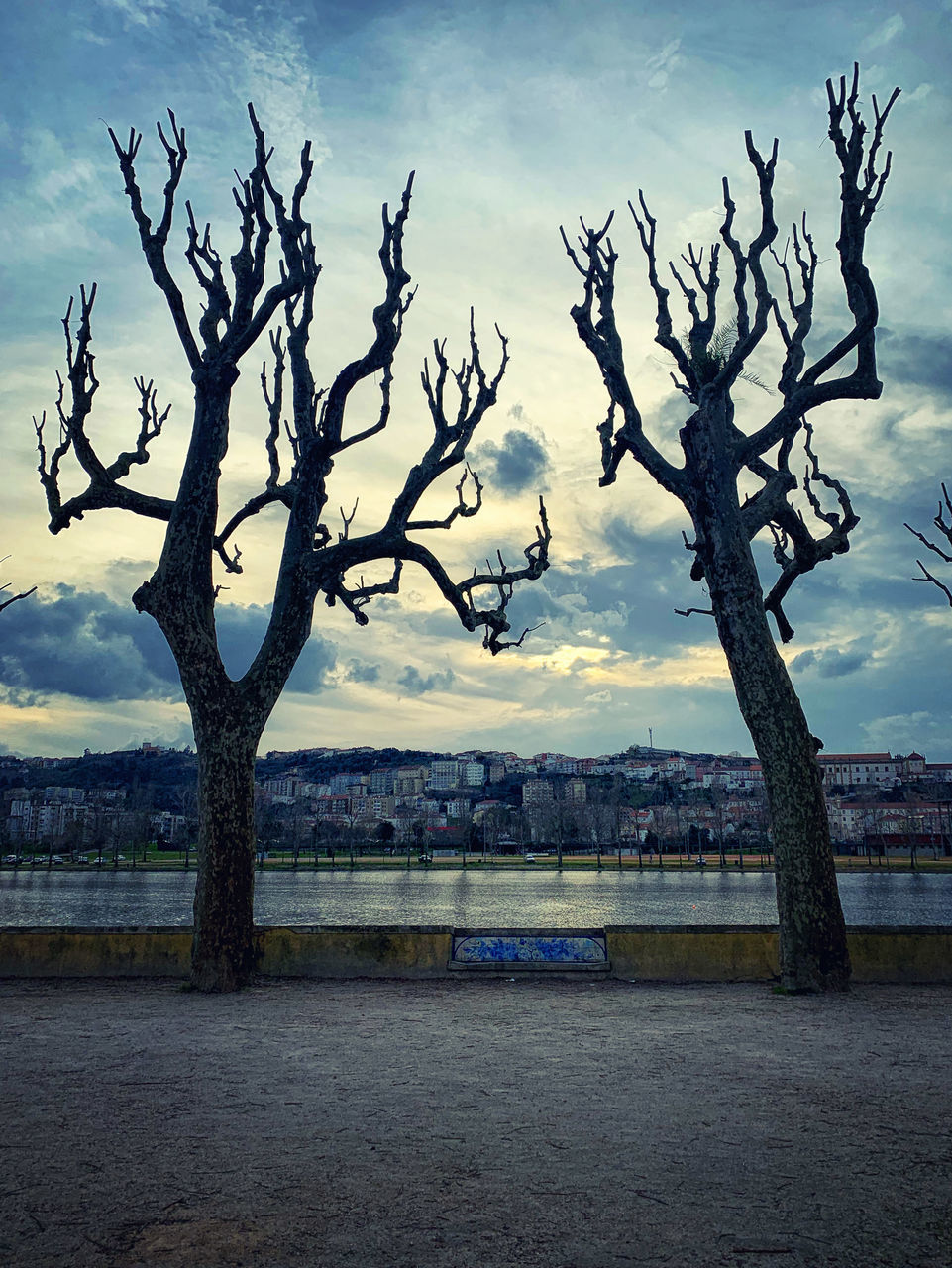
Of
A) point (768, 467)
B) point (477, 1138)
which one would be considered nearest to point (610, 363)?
point (768, 467)

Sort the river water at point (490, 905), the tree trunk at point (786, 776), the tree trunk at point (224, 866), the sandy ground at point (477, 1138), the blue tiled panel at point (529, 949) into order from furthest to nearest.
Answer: the river water at point (490, 905) → the blue tiled panel at point (529, 949) → the tree trunk at point (224, 866) → the tree trunk at point (786, 776) → the sandy ground at point (477, 1138)

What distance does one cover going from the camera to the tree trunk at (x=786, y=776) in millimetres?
9836

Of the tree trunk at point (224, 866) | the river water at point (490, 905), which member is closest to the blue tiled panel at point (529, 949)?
the tree trunk at point (224, 866)

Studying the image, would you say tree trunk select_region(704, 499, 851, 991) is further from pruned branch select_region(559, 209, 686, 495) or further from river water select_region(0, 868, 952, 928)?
river water select_region(0, 868, 952, 928)

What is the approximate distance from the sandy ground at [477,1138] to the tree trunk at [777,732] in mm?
1008

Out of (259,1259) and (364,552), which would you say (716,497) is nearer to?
(364,552)

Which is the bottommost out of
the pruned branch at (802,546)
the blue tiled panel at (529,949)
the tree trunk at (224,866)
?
the blue tiled panel at (529,949)

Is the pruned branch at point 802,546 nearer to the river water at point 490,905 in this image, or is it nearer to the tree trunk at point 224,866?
the tree trunk at point 224,866

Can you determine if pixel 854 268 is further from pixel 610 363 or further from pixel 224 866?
pixel 224 866

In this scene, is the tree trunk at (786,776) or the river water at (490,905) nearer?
the tree trunk at (786,776)

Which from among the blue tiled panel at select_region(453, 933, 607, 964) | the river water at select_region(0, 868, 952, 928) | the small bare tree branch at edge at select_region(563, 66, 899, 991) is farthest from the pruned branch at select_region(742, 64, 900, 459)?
the river water at select_region(0, 868, 952, 928)

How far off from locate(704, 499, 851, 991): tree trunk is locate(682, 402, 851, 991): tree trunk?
0.01 m

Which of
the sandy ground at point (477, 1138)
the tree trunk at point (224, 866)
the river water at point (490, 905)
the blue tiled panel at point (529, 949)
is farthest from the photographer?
the river water at point (490, 905)

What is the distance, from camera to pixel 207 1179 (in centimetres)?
431
